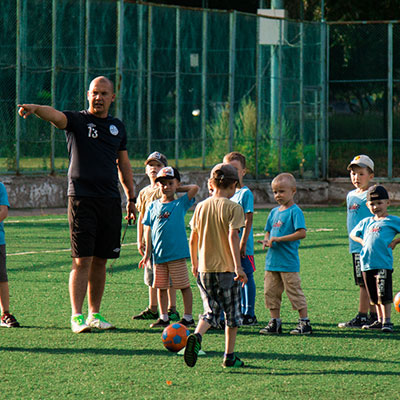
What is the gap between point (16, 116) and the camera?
19656 mm

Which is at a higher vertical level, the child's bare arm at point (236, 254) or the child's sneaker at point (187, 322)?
the child's bare arm at point (236, 254)

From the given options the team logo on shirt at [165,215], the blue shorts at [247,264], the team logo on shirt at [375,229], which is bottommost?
the blue shorts at [247,264]

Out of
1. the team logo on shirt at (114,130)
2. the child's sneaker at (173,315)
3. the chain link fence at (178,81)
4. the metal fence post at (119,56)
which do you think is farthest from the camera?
the metal fence post at (119,56)

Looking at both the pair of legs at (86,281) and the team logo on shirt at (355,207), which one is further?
the team logo on shirt at (355,207)

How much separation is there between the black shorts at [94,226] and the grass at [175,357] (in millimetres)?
669

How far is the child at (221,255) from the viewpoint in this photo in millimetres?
5742

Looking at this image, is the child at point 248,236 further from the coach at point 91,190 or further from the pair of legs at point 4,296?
the pair of legs at point 4,296

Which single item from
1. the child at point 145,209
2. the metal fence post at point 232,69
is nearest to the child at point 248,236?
the child at point 145,209

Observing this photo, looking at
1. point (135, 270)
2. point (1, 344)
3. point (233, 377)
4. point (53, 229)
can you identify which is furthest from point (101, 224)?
point (53, 229)

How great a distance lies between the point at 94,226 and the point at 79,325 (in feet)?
2.66

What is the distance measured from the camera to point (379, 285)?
693 centimetres

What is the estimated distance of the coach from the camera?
696 centimetres

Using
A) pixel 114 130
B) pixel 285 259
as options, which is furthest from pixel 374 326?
pixel 114 130

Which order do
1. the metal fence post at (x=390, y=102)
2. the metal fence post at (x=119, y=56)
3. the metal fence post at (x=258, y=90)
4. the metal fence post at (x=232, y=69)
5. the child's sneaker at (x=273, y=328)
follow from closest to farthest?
1. the child's sneaker at (x=273, y=328)
2. the metal fence post at (x=119, y=56)
3. the metal fence post at (x=232, y=69)
4. the metal fence post at (x=258, y=90)
5. the metal fence post at (x=390, y=102)
